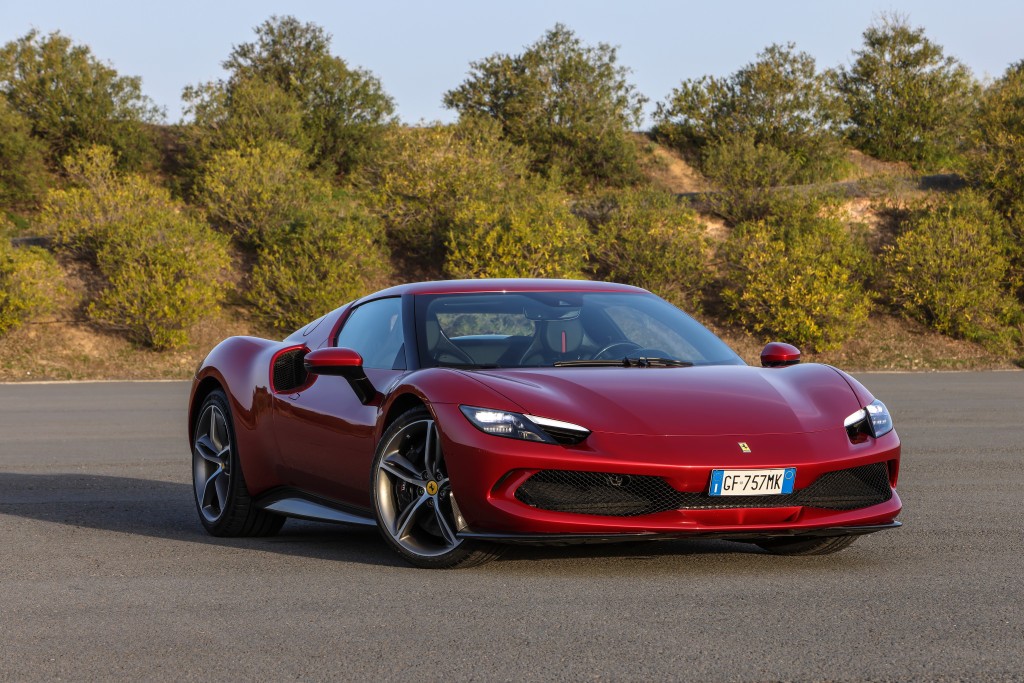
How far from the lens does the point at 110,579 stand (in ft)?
20.3

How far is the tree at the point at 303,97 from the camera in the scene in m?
48.6

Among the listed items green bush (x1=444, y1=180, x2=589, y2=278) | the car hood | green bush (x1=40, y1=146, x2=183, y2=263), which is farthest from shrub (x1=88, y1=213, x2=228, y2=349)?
the car hood

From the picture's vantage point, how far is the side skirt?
6744 mm

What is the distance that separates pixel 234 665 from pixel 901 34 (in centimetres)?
6172

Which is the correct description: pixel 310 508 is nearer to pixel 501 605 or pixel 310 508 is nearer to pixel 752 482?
pixel 501 605

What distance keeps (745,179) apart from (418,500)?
3414cm

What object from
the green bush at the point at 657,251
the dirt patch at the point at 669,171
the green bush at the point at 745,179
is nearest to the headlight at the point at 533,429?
the green bush at the point at 657,251

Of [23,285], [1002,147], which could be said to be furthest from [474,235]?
[1002,147]

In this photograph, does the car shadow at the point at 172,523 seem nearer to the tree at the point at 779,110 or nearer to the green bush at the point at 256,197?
the green bush at the point at 256,197

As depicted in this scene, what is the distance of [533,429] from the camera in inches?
231

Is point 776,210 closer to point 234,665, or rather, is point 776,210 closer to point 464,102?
point 464,102

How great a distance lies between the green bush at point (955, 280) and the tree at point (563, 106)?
743 inches

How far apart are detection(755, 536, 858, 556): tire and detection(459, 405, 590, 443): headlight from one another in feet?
4.39

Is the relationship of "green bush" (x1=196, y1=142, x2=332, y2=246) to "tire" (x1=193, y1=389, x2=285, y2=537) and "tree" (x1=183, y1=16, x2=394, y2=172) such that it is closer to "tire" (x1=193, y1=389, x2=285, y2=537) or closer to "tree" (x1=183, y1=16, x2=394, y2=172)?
"tree" (x1=183, y1=16, x2=394, y2=172)
